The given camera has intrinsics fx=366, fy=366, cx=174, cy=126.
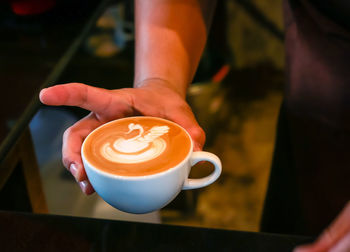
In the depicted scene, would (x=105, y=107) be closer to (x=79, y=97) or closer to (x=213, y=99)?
(x=79, y=97)

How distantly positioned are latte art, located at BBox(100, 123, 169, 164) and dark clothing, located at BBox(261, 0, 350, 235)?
0.65 meters

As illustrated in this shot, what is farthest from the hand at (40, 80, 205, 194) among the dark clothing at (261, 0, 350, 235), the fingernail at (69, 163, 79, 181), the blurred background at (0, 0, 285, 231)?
the dark clothing at (261, 0, 350, 235)

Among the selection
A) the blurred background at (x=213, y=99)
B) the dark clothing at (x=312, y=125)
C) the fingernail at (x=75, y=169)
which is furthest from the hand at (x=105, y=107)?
the dark clothing at (x=312, y=125)

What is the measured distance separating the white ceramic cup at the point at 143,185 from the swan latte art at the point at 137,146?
0.01 m

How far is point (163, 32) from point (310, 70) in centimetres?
50

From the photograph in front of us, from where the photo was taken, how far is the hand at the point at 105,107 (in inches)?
30.8

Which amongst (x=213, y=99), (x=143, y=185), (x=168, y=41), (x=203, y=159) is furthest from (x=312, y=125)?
(x=213, y=99)

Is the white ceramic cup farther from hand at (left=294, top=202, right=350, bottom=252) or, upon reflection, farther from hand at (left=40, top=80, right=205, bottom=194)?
hand at (left=294, top=202, right=350, bottom=252)

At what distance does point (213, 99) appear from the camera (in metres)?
2.48

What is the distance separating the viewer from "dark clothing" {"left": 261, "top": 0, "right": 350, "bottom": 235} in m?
1.13

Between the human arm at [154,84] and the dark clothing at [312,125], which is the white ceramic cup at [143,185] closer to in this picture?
the human arm at [154,84]

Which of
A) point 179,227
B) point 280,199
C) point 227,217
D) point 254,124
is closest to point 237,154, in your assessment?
point 254,124

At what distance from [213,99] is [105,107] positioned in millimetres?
1675

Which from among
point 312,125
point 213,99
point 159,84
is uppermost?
point 159,84
